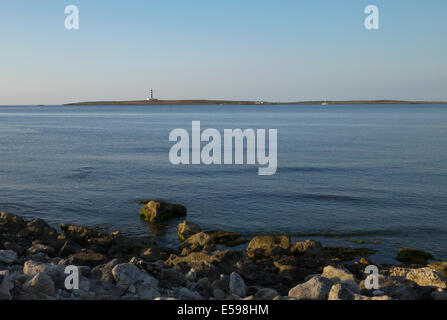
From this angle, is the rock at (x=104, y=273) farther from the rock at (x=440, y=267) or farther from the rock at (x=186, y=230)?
the rock at (x=440, y=267)

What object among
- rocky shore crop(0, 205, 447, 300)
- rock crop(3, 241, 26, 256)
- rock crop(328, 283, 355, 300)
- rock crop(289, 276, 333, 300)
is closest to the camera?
rock crop(328, 283, 355, 300)

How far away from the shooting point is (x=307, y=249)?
1700cm

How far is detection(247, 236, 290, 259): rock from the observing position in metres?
16.6

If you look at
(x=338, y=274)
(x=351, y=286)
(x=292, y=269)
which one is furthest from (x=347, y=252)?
(x=351, y=286)

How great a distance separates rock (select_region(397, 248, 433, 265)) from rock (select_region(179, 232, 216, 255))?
821 centimetres

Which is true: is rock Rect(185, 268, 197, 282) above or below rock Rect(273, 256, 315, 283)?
above

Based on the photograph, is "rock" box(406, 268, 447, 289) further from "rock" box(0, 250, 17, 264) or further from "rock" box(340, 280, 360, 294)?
"rock" box(0, 250, 17, 264)

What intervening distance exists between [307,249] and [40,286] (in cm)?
1079

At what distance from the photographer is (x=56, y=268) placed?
1094cm

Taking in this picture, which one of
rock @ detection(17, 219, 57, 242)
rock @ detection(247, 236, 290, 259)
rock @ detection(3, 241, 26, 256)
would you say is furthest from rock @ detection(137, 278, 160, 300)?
rock @ detection(17, 219, 57, 242)

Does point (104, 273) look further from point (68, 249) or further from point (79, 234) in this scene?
point (79, 234)
